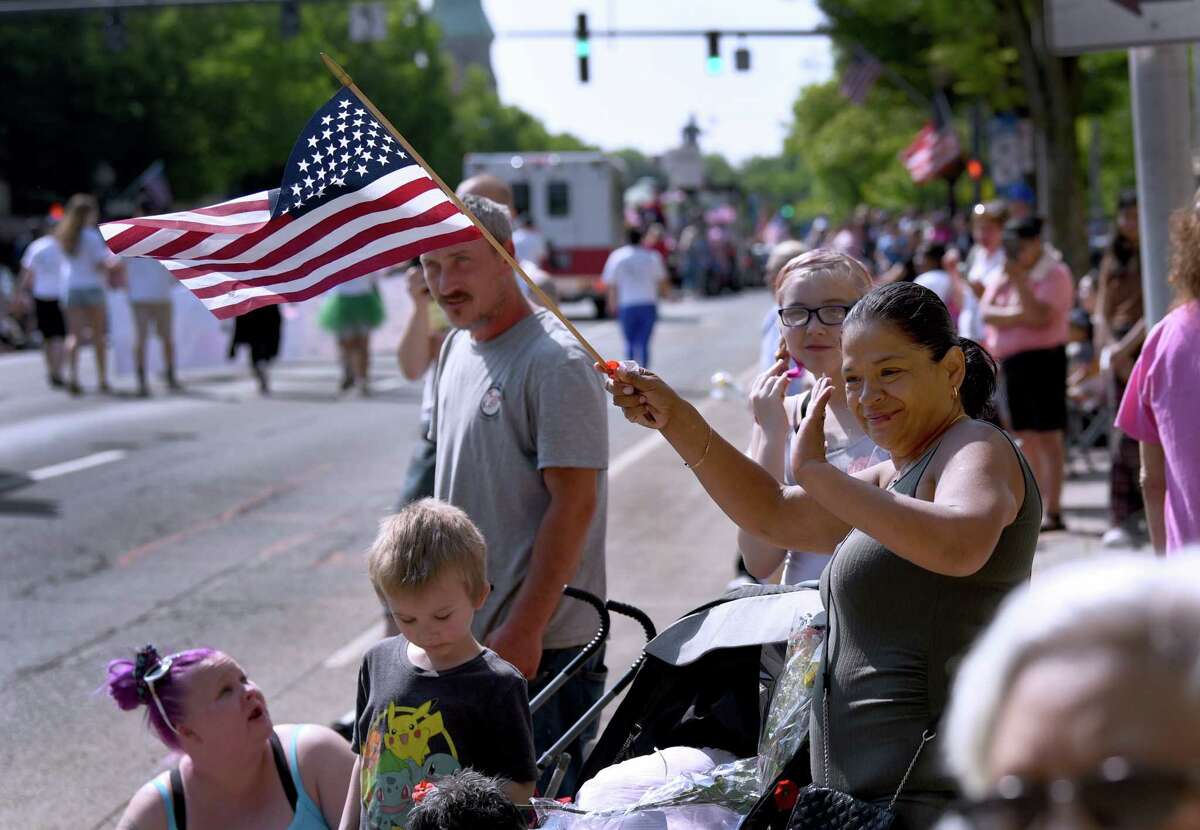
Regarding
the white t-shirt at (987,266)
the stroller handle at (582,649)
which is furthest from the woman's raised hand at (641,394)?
the white t-shirt at (987,266)

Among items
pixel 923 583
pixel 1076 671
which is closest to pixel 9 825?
pixel 923 583

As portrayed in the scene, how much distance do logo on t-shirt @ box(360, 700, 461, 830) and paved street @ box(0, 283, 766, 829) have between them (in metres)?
0.98

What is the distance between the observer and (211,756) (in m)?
3.76

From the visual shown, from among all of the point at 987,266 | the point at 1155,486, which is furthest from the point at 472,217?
the point at 987,266

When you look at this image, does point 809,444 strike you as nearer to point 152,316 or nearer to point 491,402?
A: point 491,402

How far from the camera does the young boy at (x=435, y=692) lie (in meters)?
3.43

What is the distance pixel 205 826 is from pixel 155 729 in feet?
0.83

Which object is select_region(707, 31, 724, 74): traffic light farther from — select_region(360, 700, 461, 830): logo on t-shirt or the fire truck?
select_region(360, 700, 461, 830): logo on t-shirt

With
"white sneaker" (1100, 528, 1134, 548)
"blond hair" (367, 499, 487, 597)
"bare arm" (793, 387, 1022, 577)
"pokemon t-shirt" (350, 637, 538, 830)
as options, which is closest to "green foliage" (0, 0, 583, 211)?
"white sneaker" (1100, 528, 1134, 548)

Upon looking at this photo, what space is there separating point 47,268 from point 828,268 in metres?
17.6

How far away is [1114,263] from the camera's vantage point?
10234 millimetres

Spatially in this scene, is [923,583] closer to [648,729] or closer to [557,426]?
[648,729]

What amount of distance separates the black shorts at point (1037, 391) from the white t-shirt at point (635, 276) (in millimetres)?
9502

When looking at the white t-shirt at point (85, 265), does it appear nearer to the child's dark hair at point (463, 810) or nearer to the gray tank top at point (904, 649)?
the child's dark hair at point (463, 810)
